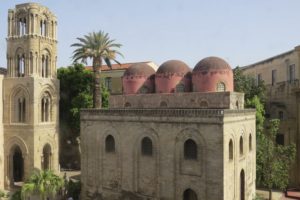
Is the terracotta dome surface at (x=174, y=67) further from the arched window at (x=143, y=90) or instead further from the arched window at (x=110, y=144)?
the arched window at (x=110, y=144)

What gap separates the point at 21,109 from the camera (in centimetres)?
2664

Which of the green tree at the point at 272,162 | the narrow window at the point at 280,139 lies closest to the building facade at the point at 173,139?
the green tree at the point at 272,162

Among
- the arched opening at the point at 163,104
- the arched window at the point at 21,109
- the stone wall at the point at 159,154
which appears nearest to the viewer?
the stone wall at the point at 159,154

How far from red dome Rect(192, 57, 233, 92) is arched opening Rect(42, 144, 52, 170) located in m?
13.9

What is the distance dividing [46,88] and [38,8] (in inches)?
261

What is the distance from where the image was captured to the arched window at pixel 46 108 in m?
27.2

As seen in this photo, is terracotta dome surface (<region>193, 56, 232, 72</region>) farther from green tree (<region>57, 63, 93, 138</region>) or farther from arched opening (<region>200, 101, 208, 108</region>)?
green tree (<region>57, 63, 93, 138</region>)

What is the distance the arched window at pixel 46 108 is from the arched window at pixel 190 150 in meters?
13.7

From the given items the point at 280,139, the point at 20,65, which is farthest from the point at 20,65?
the point at 280,139

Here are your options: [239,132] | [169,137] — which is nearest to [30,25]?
[169,137]

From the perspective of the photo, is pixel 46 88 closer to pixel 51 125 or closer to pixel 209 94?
pixel 51 125

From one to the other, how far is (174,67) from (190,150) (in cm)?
749

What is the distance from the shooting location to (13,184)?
26.7m

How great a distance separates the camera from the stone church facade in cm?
2591
